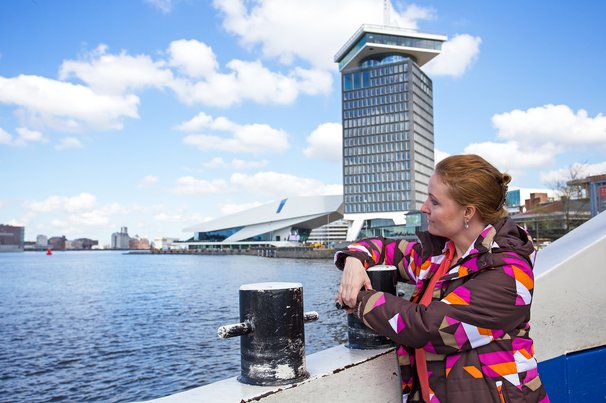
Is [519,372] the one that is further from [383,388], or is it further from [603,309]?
[603,309]

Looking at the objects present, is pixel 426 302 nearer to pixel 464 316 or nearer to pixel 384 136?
pixel 464 316

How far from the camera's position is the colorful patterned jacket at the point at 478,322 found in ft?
3.85

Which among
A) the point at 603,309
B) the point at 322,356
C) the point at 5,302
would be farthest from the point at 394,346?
the point at 5,302

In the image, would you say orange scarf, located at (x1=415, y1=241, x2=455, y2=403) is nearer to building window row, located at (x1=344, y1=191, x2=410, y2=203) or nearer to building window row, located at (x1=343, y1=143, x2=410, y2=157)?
building window row, located at (x1=344, y1=191, x2=410, y2=203)

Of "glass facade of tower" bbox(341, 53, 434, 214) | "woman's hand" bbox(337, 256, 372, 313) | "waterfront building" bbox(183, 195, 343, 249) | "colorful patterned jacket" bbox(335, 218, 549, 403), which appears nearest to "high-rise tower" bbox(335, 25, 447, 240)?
"glass facade of tower" bbox(341, 53, 434, 214)

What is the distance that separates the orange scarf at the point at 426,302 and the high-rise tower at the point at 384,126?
79961 millimetres

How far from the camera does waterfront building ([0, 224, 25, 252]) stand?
142m

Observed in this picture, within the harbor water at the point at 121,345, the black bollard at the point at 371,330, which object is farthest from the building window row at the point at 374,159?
the black bollard at the point at 371,330

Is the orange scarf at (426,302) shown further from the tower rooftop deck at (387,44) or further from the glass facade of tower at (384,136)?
the tower rooftop deck at (387,44)

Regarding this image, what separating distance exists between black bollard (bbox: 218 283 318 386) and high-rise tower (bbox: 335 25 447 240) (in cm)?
8001

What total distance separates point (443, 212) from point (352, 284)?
31 cm

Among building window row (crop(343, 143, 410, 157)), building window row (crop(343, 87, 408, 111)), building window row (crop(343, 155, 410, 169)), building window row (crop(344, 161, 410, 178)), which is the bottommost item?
building window row (crop(344, 161, 410, 178))

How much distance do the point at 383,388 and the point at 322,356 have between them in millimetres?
213

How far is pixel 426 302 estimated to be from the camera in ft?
4.31
